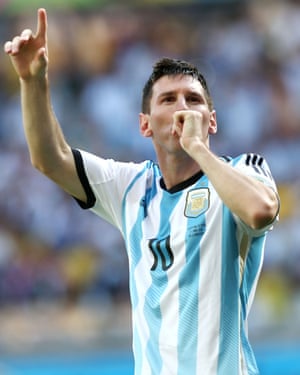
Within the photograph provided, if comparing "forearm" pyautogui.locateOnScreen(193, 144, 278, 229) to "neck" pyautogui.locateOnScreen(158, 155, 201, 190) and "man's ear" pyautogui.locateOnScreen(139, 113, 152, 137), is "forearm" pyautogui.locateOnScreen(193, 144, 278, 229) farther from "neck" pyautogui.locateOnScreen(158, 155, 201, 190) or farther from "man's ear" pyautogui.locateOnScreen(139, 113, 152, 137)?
"man's ear" pyautogui.locateOnScreen(139, 113, 152, 137)

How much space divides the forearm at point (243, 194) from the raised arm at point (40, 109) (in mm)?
815

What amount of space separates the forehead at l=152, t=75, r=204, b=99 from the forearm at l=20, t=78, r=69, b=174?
1.43ft

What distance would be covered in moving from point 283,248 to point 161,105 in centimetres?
678

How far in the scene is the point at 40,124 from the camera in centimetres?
411

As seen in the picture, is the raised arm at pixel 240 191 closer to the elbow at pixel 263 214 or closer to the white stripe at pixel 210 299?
the elbow at pixel 263 214

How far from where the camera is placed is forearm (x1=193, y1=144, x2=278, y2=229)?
3.46 m

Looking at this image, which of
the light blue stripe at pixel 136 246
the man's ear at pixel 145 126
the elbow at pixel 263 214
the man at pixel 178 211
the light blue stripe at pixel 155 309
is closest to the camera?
the elbow at pixel 263 214

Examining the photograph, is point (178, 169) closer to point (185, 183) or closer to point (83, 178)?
Result: point (185, 183)

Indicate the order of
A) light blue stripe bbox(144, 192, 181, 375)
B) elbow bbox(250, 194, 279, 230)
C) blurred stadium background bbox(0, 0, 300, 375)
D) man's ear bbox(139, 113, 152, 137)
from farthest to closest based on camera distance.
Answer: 1. blurred stadium background bbox(0, 0, 300, 375)
2. man's ear bbox(139, 113, 152, 137)
3. light blue stripe bbox(144, 192, 181, 375)
4. elbow bbox(250, 194, 279, 230)

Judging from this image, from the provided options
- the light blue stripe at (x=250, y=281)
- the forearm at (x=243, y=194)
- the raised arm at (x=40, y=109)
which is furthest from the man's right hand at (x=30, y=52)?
the light blue stripe at (x=250, y=281)

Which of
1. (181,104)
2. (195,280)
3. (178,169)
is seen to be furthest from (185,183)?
(195,280)

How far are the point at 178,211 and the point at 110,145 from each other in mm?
8299

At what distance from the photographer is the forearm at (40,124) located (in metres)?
4.08

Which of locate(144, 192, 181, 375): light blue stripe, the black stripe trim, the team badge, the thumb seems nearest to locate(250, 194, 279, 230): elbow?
the team badge
